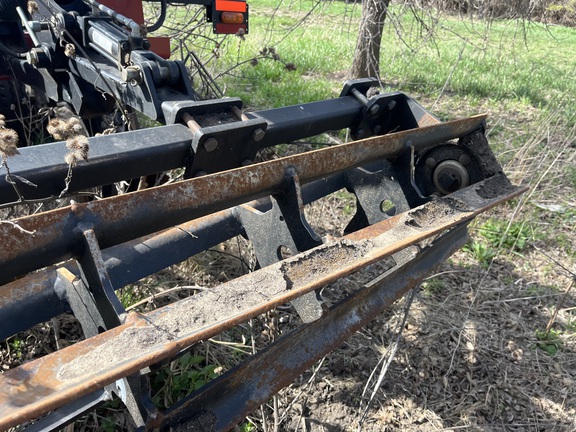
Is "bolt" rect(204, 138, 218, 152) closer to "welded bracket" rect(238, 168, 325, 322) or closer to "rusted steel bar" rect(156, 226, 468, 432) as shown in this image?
"welded bracket" rect(238, 168, 325, 322)

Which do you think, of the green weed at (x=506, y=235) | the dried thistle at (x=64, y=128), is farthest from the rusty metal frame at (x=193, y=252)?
the green weed at (x=506, y=235)

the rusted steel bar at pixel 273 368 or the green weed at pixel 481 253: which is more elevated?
the rusted steel bar at pixel 273 368

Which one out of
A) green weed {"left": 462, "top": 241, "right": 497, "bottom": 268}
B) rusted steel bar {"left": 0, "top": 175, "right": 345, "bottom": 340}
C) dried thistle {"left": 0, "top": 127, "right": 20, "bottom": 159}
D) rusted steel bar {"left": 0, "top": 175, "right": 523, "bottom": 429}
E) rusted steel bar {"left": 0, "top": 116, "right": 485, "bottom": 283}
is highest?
dried thistle {"left": 0, "top": 127, "right": 20, "bottom": 159}

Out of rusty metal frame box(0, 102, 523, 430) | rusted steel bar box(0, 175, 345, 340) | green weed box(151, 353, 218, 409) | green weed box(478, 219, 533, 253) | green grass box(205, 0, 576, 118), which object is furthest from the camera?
green grass box(205, 0, 576, 118)

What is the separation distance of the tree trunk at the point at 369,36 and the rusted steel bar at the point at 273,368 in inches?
165

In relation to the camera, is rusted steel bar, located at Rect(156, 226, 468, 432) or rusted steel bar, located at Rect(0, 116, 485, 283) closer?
rusted steel bar, located at Rect(0, 116, 485, 283)

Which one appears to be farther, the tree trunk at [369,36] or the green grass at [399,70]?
the green grass at [399,70]

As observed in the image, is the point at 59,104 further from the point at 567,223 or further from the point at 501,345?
the point at 567,223

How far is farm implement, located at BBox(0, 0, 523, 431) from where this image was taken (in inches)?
53.0

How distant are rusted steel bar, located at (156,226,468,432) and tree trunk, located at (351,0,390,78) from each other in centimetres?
418

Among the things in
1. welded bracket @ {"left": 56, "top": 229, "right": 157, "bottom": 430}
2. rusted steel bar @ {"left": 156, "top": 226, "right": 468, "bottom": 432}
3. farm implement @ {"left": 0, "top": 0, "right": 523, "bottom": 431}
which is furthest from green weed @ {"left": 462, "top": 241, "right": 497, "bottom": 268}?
welded bracket @ {"left": 56, "top": 229, "right": 157, "bottom": 430}

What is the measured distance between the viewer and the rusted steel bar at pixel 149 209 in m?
1.38

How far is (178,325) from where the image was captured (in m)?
1.32

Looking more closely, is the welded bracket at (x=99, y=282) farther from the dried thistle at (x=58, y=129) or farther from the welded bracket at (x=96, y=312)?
the dried thistle at (x=58, y=129)
